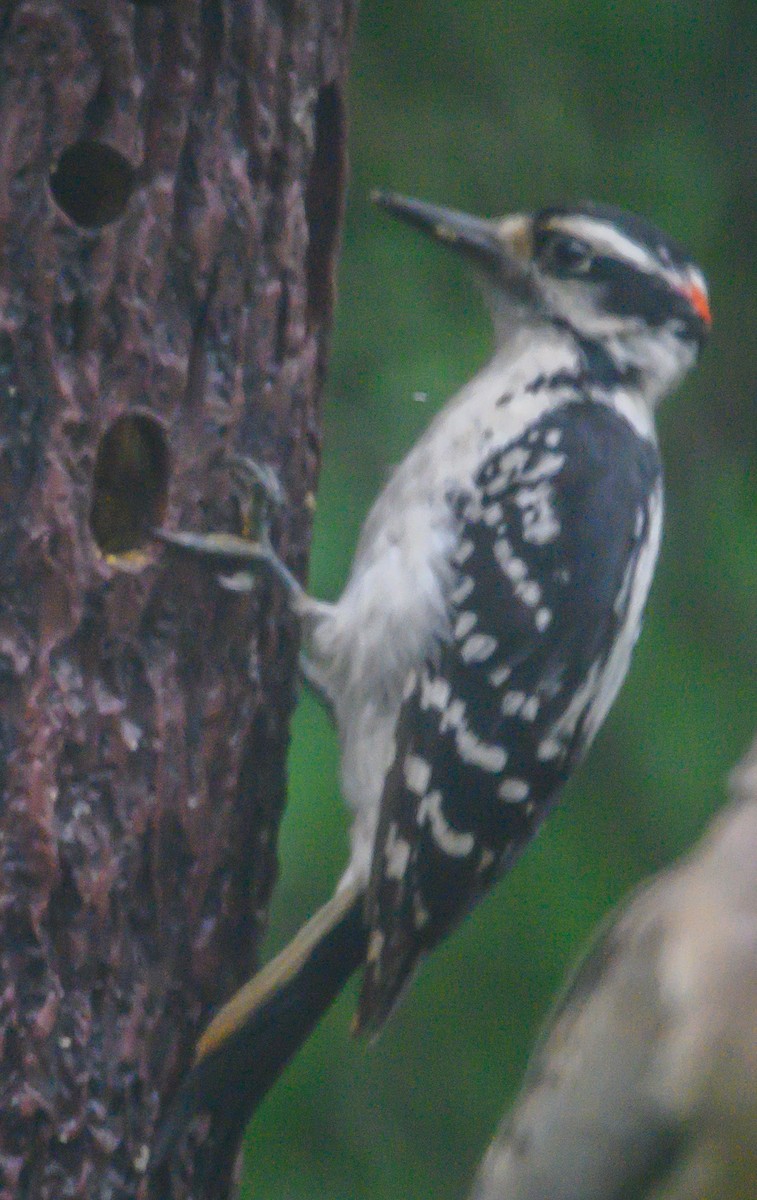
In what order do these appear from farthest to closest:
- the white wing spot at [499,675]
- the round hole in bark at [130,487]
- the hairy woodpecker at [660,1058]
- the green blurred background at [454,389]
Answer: the green blurred background at [454,389] → the white wing spot at [499,675] → the round hole in bark at [130,487] → the hairy woodpecker at [660,1058]

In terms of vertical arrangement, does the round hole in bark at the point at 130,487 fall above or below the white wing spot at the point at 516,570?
above

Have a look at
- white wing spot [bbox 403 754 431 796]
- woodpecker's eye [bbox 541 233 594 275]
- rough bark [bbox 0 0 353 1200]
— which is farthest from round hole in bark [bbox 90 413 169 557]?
woodpecker's eye [bbox 541 233 594 275]

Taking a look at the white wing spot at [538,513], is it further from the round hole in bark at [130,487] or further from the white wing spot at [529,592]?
the round hole in bark at [130,487]

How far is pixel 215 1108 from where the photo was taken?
300cm

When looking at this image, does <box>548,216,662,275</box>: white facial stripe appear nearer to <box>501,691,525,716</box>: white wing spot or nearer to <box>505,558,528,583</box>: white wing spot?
<box>505,558,528,583</box>: white wing spot

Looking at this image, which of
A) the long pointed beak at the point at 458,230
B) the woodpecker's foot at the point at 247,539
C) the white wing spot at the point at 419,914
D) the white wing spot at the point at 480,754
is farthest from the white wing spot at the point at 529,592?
the long pointed beak at the point at 458,230

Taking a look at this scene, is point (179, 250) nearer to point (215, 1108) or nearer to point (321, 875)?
point (215, 1108)

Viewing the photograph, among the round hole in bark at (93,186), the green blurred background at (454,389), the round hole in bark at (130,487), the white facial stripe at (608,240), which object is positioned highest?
the round hole in bark at (93,186)

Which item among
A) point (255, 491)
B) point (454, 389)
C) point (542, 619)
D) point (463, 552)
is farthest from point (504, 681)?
point (454, 389)

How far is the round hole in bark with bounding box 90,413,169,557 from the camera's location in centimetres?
288

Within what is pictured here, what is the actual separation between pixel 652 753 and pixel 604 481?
4.39ft

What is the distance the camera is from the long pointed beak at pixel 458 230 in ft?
12.0

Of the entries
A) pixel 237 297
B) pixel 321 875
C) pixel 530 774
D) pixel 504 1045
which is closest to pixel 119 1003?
A: pixel 530 774

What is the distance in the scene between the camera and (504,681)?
3244 mm
